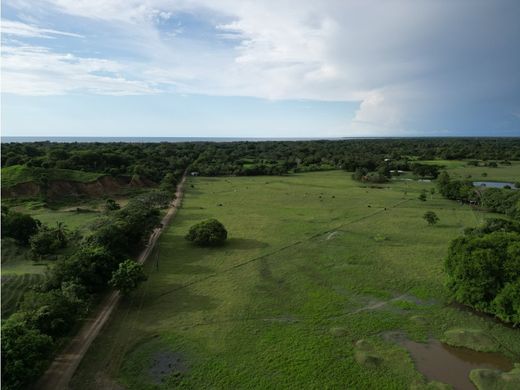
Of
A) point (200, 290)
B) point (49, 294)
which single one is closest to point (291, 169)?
point (200, 290)

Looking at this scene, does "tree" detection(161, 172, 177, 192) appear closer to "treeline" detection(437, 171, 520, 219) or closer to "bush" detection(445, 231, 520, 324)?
"treeline" detection(437, 171, 520, 219)

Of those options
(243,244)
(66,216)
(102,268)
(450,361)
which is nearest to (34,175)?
(66,216)

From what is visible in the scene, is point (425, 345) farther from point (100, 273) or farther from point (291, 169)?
point (291, 169)

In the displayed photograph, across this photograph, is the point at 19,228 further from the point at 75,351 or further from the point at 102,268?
the point at 75,351

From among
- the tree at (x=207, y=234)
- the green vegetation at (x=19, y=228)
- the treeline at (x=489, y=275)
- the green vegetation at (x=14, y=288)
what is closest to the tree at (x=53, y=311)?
the green vegetation at (x=14, y=288)

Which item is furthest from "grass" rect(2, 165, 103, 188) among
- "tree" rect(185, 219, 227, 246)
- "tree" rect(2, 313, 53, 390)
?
"tree" rect(2, 313, 53, 390)

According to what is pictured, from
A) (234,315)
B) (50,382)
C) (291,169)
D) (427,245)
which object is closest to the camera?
(50,382)
